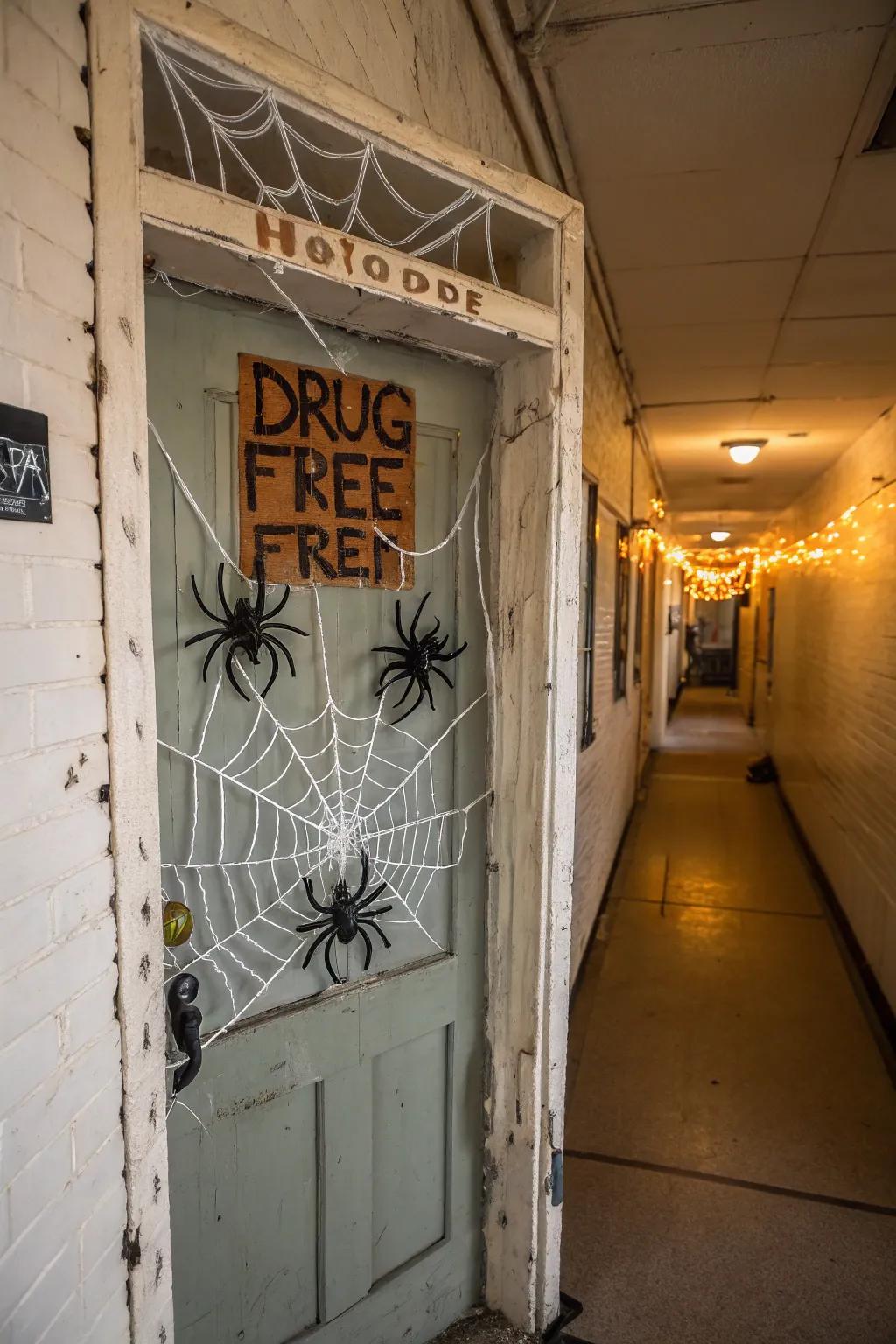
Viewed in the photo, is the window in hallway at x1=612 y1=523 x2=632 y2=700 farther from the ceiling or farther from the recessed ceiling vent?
the recessed ceiling vent

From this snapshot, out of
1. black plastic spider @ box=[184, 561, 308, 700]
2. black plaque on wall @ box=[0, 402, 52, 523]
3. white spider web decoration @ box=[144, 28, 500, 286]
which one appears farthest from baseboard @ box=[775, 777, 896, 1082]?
black plaque on wall @ box=[0, 402, 52, 523]

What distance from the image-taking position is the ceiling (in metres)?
1.88

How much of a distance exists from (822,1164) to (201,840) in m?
2.64

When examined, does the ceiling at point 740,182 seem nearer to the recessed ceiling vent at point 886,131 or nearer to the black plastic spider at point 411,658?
the recessed ceiling vent at point 886,131

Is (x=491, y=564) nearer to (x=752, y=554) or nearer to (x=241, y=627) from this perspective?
(x=241, y=627)

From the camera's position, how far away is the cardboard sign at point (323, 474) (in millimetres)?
1625

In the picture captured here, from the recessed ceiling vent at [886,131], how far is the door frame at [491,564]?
0.95m

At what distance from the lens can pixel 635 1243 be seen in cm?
252

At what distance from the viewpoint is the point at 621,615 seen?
17.3 ft

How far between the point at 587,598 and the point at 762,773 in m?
6.06

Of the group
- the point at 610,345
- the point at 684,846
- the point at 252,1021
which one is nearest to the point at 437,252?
the point at 252,1021

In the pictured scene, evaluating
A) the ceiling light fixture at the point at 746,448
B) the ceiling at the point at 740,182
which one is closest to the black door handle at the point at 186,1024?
the ceiling at the point at 740,182

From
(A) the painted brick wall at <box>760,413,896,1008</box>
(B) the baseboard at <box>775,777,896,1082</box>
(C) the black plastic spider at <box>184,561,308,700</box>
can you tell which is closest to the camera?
(C) the black plastic spider at <box>184,561,308,700</box>

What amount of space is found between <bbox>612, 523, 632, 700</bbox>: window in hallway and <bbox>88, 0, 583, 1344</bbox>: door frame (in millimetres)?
3016
